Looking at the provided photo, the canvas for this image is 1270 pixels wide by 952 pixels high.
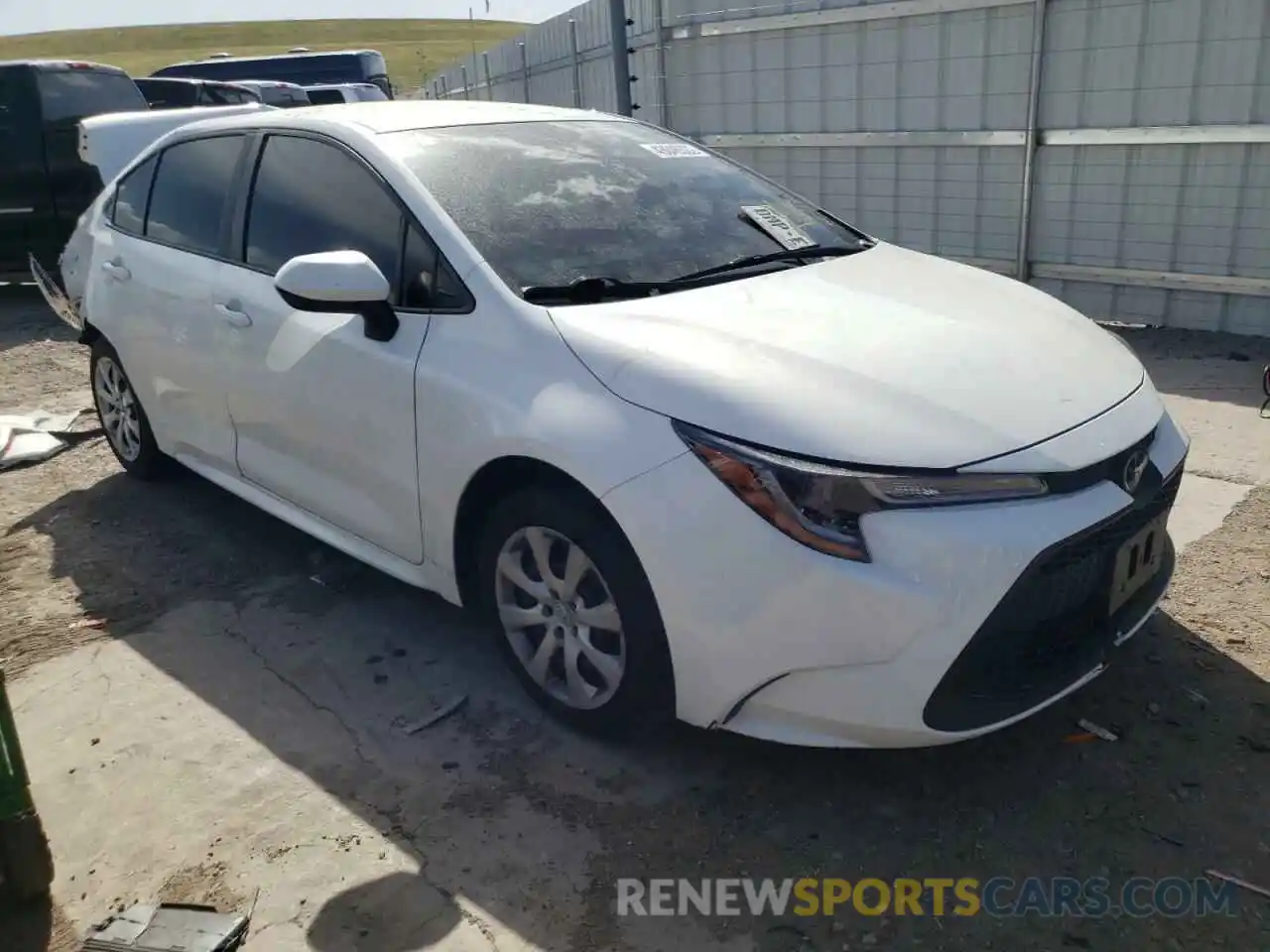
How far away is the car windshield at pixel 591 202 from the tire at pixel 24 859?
1.75 m

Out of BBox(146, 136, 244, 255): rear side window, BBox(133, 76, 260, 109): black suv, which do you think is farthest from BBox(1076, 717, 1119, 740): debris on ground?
BBox(133, 76, 260, 109): black suv

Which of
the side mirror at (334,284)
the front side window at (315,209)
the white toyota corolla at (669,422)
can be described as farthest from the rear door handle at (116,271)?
the side mirror at (334,284)

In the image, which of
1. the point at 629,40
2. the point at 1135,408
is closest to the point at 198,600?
the point at 1135,408

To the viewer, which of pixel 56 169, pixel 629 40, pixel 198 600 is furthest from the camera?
pixel 629 40

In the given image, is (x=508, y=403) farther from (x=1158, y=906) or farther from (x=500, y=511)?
(x=1158, y=906)

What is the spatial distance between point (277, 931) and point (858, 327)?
1.99 meters

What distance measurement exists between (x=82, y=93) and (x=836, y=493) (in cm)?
963

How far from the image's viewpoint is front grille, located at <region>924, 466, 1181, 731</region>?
2.33m

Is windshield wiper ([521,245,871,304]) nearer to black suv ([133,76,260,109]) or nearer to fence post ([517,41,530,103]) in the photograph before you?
black suv ([133,76,260,109])

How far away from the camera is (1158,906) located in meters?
2.33

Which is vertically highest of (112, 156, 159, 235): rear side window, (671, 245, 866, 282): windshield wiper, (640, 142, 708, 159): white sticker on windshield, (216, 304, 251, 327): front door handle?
(640, 142, 708, 159): white sticker on windshield

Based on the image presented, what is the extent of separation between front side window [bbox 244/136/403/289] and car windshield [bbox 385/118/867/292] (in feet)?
0.56

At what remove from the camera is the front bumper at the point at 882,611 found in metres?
2.28

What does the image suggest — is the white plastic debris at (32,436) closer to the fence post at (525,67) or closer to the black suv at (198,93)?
the black suv at (198,93)
